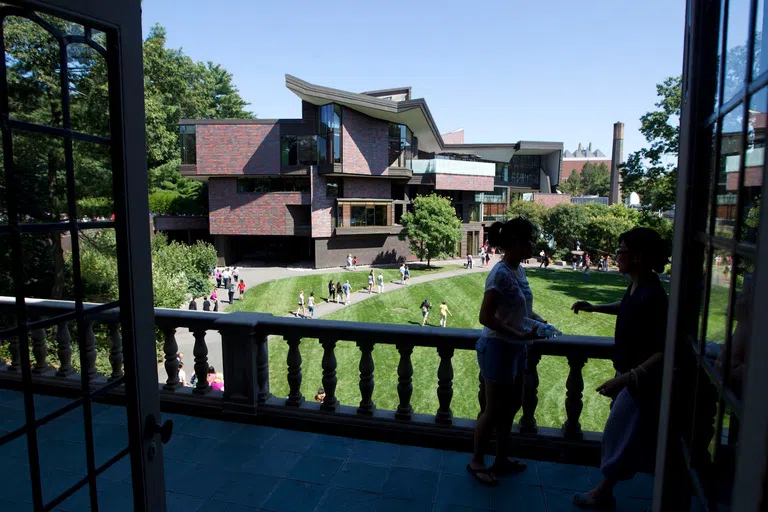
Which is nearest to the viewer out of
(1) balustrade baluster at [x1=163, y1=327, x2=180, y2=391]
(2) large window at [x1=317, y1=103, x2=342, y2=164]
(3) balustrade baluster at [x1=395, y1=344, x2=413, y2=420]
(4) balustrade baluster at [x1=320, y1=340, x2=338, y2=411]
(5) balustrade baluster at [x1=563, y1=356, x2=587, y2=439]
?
(5) balustrade baluster at [x1=563, y1=356, x2=587, y2=439]

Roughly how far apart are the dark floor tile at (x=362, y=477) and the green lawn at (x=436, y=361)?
9433mm

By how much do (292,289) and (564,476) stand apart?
25.8m

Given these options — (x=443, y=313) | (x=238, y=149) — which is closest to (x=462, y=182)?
(x=238, y=149)

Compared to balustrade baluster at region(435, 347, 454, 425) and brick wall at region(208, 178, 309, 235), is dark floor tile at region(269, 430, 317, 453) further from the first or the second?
brick wall at region(208, 178, 309, 235)

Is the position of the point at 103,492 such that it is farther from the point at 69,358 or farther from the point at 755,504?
the point at 755,504

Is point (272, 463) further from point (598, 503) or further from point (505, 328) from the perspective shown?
point (598, 503)

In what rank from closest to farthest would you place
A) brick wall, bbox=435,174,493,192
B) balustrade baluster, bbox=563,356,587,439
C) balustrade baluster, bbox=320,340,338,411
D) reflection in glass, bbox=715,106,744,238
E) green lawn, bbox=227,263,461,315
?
reflection in glass, bbox=715,106,744,238, balustrade baluster, bbox=563,356,587,439, balustrade baluster, bbox=320,340,338,411, green lawn, bbox=227,263,461,315, brick wall, bbox=435,174,493,192

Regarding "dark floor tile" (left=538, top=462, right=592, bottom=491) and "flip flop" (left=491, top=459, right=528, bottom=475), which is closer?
"dark floor tile" (left=538, top=462, right=592, bottom=491)

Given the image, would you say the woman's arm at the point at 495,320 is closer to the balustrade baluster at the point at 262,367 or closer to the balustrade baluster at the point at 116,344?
the balustrade baluster at the point at 116,344

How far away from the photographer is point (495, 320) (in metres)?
3.18

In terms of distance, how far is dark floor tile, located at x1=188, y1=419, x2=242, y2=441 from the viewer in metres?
4.21

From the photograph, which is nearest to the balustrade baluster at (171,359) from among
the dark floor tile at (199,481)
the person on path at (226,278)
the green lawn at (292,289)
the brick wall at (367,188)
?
the dark floor tile at (199,481)

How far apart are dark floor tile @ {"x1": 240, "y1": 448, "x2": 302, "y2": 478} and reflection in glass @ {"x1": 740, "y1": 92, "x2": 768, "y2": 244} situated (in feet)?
11.3

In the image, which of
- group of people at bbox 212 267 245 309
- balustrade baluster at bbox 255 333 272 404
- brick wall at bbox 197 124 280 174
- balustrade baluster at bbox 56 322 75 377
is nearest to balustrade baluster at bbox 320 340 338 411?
balustrade baluster at bbox 255 333 272 404
